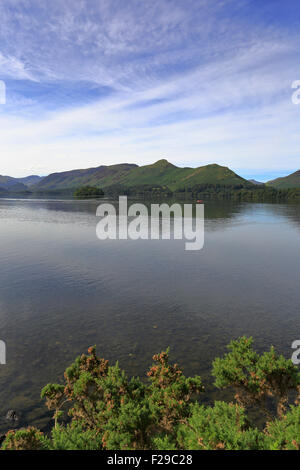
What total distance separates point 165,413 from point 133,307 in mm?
17822

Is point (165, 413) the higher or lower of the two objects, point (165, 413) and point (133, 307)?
the higher

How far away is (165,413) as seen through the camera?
1220cm

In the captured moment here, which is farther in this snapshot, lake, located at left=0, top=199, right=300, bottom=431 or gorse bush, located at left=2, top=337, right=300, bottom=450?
lake, located at left=0, top=199, right=300, bottom=431

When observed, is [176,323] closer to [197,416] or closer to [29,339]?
[29,339]

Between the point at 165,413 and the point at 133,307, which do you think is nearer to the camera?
the point at 165,413

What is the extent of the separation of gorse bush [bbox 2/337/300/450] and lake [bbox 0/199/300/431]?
3.82 metres

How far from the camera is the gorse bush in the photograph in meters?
9.98

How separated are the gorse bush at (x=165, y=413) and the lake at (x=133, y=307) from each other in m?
3.82

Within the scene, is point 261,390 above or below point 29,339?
above

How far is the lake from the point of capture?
795 inches

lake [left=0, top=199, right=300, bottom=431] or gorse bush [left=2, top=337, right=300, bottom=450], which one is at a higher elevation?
gorse bush [left=2, top=337, right=300, bottom=450]

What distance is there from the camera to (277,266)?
1843 inches
